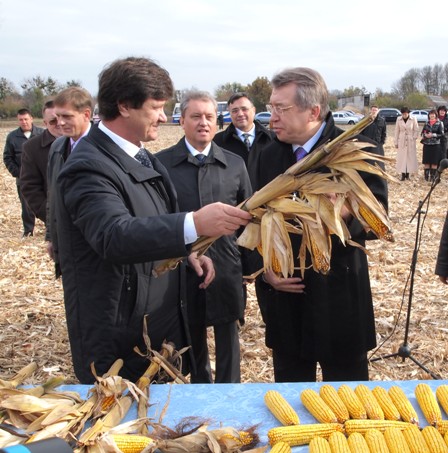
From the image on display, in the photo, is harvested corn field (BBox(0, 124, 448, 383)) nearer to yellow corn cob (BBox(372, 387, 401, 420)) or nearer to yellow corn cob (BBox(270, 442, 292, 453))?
yellow corn cob (BBox(372, 387, 401, 420))

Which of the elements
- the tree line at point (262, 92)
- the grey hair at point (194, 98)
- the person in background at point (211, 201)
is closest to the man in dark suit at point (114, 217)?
the person in background at point (211, 201)

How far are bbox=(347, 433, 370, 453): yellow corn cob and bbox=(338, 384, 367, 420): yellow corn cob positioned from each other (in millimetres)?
119

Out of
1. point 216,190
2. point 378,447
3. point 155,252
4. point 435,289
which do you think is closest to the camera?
point 378,447

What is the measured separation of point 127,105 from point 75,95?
227 cm

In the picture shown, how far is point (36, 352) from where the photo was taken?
441 centimetres

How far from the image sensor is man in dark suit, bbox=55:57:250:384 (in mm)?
1984

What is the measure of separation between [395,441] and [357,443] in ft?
0.37

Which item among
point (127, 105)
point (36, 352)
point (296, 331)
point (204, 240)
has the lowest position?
point (36, 352)

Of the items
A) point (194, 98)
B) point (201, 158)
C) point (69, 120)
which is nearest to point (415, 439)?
point (201, 158)

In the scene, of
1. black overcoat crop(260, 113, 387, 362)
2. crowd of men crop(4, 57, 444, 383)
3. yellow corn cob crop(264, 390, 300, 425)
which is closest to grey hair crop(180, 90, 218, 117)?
crowd of men crop(4, 57, 444, 383)

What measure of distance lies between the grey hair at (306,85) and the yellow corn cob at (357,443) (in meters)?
1.55

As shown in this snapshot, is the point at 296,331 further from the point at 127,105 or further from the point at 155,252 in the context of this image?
the point at 127,105

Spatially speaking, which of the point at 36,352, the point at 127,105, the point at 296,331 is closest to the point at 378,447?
the point at 296,331

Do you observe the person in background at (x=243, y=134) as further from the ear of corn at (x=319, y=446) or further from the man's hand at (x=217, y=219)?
the ear of corn at (x=319, y=446)
